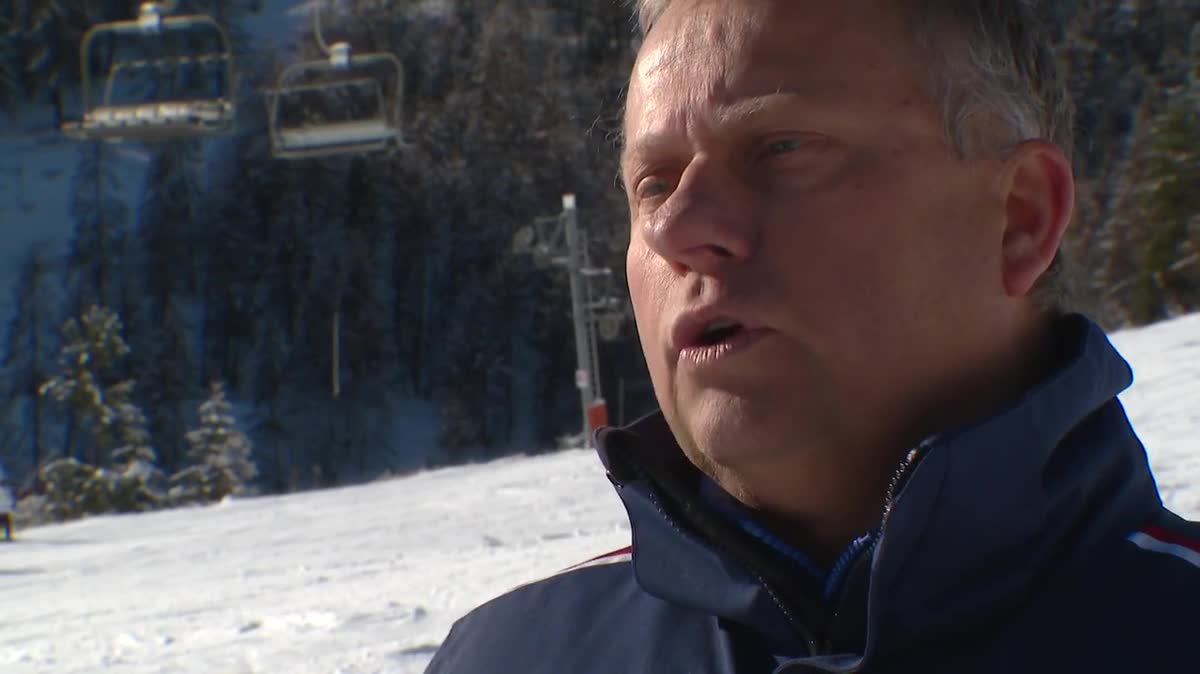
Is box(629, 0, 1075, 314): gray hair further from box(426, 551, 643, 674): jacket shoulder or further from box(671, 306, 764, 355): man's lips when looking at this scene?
box(426, 551, 643, 674): jacket shoulder

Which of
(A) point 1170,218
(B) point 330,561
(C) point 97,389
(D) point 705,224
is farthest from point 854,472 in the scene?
(C) point 97,389

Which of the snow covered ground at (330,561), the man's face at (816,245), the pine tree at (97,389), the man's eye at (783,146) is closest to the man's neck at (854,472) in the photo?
the man's face at (816,245)

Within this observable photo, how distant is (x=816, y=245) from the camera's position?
44.6 inches

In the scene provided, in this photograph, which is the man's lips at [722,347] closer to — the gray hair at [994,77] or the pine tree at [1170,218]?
the gray hair at [994,77]

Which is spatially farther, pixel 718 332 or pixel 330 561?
pixel 330 561

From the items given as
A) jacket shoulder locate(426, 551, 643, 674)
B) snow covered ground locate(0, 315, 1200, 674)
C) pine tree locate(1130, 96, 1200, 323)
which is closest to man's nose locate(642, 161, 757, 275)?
jacket shoulder locate(426, 551, 643, 674)

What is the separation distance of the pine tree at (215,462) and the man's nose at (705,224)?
2762cm

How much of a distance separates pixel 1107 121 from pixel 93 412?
27095 millimetres

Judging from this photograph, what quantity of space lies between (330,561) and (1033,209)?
259 inches

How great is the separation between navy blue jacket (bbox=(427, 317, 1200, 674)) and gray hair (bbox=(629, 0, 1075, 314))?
7.4 inches

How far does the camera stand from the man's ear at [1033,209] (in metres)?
1.20

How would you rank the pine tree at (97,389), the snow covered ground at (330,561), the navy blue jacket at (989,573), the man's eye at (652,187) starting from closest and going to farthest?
1. the navy blue jacket at (989,573)
2. the man's eye at (652,187)
3. the snow covered ground at (330,561)
4. the pine tree at (97,389)

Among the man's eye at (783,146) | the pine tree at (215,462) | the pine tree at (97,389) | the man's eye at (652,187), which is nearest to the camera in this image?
the man's eye at (783,146)

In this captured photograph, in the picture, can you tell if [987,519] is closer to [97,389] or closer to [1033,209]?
[1033,209]
